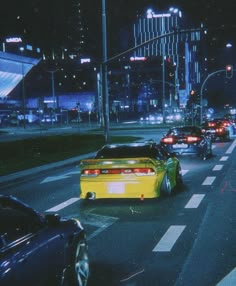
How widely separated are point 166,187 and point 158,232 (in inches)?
157

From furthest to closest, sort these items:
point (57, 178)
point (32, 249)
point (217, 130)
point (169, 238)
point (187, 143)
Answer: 1. point (217, 130)
2. point (187, 143)
3. point (57, 178)
4. point (169, 238)
5. point (32, 249)

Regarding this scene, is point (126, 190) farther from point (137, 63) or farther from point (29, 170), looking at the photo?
point (137, 63)

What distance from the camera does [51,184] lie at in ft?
56.4

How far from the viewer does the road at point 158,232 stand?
678 centimetres

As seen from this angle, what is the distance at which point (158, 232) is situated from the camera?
937cm

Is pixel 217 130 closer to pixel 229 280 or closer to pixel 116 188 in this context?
pixel 116 188

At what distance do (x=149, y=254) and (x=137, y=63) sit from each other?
570ft

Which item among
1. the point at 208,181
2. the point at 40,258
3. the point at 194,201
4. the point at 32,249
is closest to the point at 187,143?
the point at 208,181

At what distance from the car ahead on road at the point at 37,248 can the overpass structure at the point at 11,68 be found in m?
78.8

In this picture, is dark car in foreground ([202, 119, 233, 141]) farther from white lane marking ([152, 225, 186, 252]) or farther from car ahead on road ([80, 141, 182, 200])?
white lane marking ([152, 225, 186, 252])

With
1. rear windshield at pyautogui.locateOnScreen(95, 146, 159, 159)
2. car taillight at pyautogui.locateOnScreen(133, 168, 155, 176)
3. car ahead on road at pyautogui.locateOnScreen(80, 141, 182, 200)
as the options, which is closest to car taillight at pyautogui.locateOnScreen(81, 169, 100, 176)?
car ahead on road at pyautogui.locateOnScreen(80, 141, 182, 200)

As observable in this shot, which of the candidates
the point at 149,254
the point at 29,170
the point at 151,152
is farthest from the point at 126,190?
the point at 29,170

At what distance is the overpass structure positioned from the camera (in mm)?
89812

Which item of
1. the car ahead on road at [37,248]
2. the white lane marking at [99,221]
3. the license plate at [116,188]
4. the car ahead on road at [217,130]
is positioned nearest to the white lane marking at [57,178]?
the license plate at [116,188]
